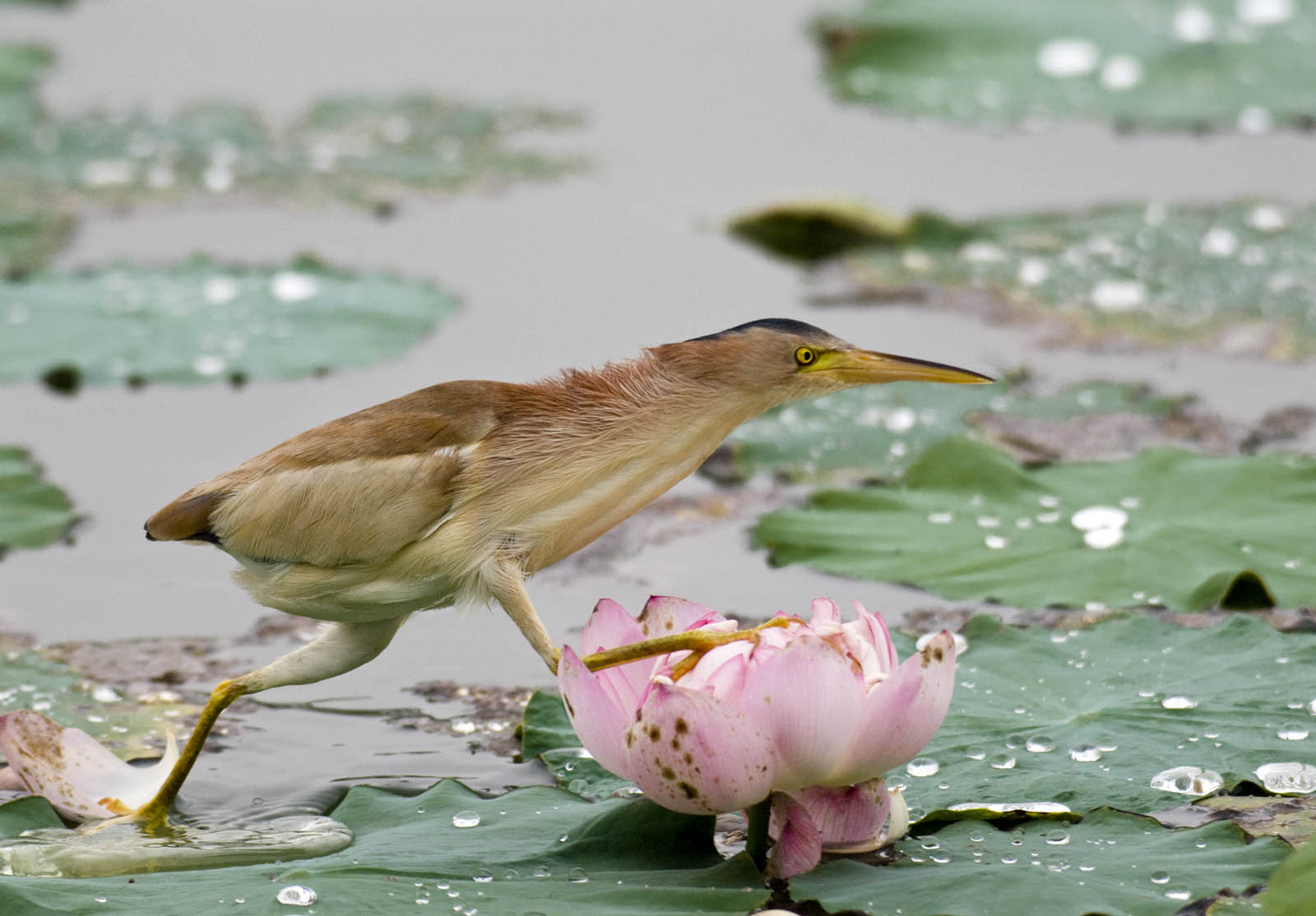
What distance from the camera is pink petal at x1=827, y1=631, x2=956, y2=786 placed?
1710mm

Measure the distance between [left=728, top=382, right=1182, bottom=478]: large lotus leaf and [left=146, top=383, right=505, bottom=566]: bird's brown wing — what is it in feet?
4.66

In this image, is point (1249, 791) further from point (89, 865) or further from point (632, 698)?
point (89, 865)

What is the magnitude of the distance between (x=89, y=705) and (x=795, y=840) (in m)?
1.25

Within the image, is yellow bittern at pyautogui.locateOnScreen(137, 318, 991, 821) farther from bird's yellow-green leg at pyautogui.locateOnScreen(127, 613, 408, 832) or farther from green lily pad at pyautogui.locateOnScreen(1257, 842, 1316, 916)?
green lily pad at pyautogui.locateOnScreen(1257, 842, 1316, 916)

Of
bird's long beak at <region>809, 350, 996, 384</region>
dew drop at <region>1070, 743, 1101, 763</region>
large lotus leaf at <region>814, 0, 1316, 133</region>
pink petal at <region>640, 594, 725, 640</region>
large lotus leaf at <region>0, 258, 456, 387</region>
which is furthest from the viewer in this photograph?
large lotus leaf at <region>814, 0, 1316, 133</region>

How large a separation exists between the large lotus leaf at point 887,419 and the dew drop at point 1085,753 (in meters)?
1.43

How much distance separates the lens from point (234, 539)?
2.24m

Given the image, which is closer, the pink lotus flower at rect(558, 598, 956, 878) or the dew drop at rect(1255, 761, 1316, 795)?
the pink lotus flower at rect(558, 598, 956, 878)

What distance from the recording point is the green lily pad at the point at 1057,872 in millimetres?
1681

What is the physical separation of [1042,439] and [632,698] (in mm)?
2083

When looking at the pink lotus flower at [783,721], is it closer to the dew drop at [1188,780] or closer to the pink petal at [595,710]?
the pink petal at [595,710]

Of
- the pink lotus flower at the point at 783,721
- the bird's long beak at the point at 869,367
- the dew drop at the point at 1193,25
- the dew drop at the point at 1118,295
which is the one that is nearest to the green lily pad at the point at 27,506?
the bird's long beak at the point at 869,367

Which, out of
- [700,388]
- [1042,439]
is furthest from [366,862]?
[1042,439]

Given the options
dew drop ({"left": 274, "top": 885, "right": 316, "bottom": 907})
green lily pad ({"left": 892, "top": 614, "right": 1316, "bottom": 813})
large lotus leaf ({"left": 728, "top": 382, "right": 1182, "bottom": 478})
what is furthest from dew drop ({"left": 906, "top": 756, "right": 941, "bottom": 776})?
large lotus leaf ({"left": 728, "top": 382, "right": 1182, "bottom": 478})
